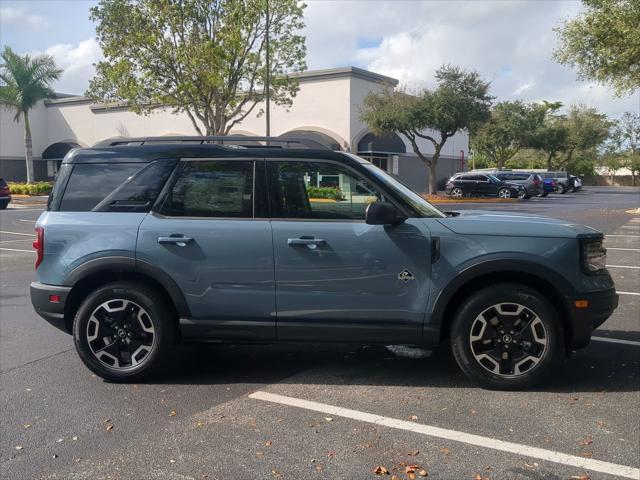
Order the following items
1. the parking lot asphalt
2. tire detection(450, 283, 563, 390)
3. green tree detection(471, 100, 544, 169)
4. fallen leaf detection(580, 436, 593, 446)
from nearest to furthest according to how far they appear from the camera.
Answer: the parking lot asphalt, fallen leaf detection(580, 436, 593, 446), tire detection(450, 283, 563, 390), green tree detection(471, 100, 544, 169)

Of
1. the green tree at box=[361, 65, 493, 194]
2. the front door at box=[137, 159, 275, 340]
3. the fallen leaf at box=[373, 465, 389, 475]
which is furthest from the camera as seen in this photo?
the green tree at box=[361, 65, 493, 194]

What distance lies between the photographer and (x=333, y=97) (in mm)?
36844

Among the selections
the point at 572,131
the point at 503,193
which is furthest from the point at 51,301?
the point at 572,131

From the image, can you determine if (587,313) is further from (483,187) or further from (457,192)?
(457,192)

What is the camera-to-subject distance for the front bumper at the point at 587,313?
14.8 ft

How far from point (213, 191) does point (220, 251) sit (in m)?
0.51

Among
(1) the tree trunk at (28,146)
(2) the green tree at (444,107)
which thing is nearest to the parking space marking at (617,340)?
(2) the green tree at (444,107)

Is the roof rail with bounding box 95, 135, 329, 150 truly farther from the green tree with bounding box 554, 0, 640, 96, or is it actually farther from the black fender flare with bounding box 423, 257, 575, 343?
the green tree with bounding box 554, 0, 640, 96

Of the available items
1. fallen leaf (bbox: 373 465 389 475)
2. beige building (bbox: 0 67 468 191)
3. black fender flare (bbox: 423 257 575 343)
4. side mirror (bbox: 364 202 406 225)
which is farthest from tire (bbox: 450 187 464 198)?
fallen leaf (bbox: 373 465 389 475)

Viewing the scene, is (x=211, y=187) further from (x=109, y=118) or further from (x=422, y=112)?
(x=109, y=118)

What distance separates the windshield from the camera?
4.80m

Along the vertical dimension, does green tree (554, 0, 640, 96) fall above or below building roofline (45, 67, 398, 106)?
below

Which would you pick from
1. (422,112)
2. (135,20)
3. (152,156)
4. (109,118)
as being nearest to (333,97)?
(422,112)

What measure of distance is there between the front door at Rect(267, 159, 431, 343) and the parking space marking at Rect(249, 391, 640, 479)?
0.51 meters
